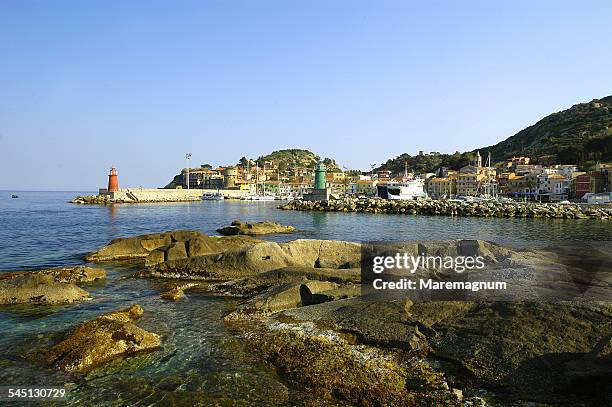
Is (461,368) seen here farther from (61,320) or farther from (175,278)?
(175,278)

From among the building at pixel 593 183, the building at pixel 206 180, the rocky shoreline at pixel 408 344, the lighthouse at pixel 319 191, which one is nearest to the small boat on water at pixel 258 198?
the lighthouse at pixel 319 191

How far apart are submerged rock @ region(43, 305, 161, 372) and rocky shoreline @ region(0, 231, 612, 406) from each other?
0.02 meters

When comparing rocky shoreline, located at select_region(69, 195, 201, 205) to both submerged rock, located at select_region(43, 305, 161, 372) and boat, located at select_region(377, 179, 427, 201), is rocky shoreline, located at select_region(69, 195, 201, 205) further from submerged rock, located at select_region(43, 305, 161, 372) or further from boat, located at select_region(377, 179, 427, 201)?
submerged rock, located at select_region(43, 305, 161, 372)

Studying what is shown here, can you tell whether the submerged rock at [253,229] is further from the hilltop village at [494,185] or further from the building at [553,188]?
the building at [553,188]

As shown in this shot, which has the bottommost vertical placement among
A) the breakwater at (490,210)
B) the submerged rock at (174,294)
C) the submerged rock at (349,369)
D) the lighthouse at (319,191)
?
the submerged rock at (174,294)

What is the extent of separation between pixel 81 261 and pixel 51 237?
47.3 feet

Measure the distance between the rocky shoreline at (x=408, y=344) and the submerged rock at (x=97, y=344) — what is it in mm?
23

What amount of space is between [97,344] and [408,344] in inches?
268

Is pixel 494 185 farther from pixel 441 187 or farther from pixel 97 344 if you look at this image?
pixel 97 344

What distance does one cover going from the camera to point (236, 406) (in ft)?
23.1

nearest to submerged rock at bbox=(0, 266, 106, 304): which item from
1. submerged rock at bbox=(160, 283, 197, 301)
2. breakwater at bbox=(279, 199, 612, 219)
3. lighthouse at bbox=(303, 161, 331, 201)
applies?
submerged rock at bbox=(160, 283, 197, 301)

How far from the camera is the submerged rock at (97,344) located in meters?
8.70

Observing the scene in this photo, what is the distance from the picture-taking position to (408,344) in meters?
8.77

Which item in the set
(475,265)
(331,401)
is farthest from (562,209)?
(331,401)
